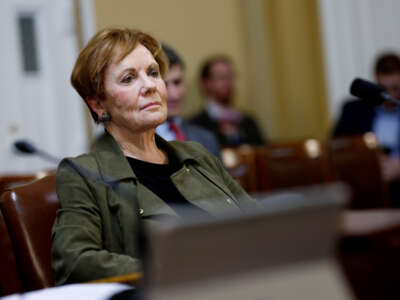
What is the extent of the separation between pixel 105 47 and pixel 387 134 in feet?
9.67

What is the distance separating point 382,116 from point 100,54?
9.72ft

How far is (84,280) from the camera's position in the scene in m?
1.61

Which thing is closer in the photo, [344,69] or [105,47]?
[105,47]

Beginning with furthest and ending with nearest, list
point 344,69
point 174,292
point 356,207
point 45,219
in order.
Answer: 1. point 344,69
2. point 356,207
3. point 45,219
4. point 174,292

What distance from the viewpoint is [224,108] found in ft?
15.8

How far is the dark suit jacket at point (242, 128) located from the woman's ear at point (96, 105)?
7.90ft

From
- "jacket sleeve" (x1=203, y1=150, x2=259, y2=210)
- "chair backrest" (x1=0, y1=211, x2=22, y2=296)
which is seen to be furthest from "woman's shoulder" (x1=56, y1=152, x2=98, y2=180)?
"jacket sleeve" (x1=203, y1=150, x2=259, y2=210)

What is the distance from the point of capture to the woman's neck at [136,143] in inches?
79.0

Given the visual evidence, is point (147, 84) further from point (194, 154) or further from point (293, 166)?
point (293, 166)

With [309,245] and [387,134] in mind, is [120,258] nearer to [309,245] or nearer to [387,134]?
[309,245]

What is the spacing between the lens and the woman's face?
194 centimetres

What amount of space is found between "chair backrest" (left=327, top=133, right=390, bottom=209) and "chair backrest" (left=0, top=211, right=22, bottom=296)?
208 cm

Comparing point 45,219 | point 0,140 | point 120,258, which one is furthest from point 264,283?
point 0,140

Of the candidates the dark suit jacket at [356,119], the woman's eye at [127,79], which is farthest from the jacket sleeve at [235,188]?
the dark suit jacket at [356,119]
